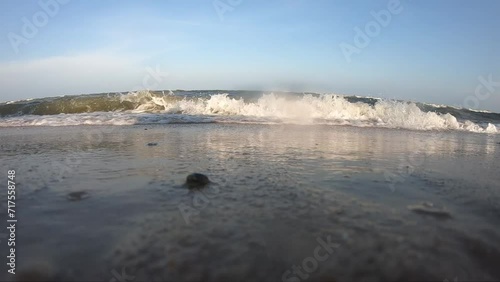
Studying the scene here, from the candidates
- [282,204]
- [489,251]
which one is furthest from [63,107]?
[489,251]

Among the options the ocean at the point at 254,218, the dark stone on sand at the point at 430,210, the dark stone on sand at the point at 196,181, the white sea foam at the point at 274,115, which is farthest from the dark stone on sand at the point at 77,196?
the white sea foam at the point at 274,115

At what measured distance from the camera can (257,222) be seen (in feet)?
8.55

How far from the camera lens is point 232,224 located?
257 centimetres

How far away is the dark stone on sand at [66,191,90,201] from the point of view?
3312 mm

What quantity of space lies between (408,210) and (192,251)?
1807 mm

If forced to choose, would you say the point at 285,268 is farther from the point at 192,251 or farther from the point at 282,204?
the point at 282,204

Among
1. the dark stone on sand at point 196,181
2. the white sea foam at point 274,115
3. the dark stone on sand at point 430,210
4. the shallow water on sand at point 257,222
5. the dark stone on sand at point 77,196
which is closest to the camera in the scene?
the shallow water on sand at point 257,222

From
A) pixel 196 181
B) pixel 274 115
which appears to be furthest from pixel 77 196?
pixel 274 115

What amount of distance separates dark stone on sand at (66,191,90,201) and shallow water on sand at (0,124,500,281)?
0.8 inches

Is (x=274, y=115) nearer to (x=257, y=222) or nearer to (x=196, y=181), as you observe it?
(x=196, y=181)

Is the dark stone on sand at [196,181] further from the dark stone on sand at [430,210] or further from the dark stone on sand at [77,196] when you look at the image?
the dark stone on sand at [430,210]

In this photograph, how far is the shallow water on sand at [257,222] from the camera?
1.96 m

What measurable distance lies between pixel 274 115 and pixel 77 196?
1511cm

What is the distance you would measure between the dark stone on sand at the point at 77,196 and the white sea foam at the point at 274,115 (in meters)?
11.5
